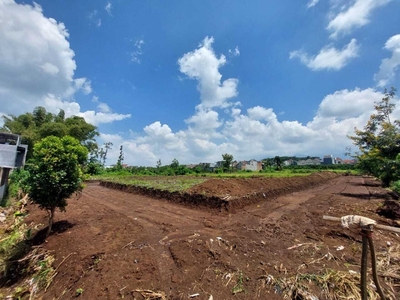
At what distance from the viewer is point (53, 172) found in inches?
241

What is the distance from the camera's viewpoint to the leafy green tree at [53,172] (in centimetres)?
610

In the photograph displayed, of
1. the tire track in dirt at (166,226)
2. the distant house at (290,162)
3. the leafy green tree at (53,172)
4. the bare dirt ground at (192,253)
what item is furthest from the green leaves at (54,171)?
the distant house at (290,162)

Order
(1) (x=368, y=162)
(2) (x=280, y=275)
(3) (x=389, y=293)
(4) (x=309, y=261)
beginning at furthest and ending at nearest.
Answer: (1) (x=368, y=162) → (4) (x=309, y=261) → (2) (x=280, y=275) → (3) (x=389, y=293)

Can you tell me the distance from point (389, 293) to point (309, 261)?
1.40 meters

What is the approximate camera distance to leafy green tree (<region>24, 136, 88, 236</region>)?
6.10m

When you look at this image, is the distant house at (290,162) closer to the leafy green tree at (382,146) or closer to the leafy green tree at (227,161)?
the leafy green tree at (227,161)

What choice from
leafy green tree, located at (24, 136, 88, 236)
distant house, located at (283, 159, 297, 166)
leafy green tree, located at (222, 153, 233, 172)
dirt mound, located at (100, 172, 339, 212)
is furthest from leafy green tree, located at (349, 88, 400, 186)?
distant house, located at (283, 159, 297, 166)

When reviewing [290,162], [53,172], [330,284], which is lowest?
[330,284]

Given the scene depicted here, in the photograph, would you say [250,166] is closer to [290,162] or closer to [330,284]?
[290,162]

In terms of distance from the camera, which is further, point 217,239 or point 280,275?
point 217,239

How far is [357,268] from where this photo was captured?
412cm

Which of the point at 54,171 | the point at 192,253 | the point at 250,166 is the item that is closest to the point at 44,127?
the point at 54,171

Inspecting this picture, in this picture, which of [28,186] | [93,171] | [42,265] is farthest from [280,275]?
[93,171]

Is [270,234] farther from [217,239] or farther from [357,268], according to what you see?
[357,268]
